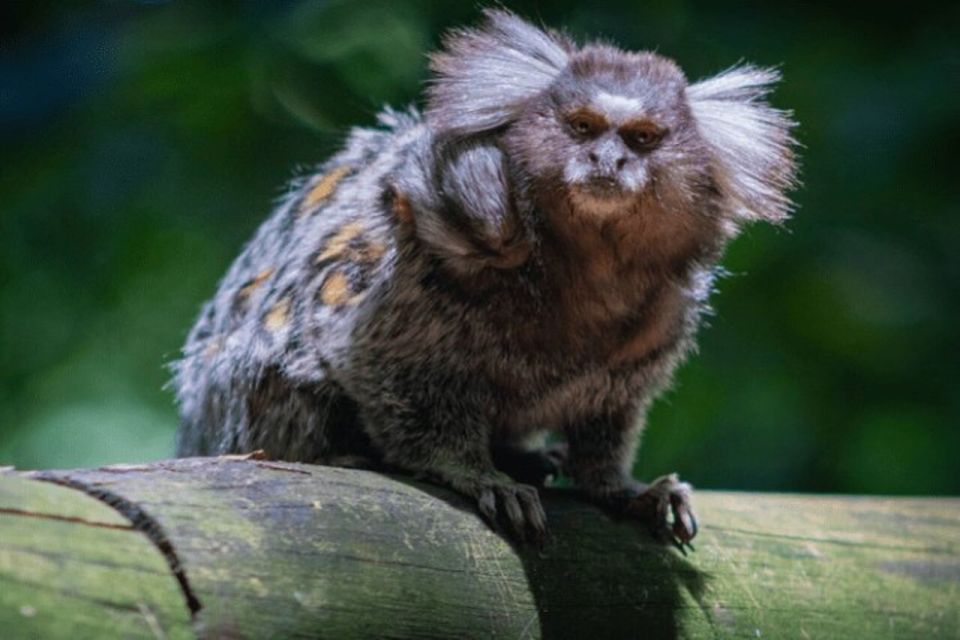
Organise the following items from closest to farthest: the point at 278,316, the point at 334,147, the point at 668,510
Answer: the point at 668,510 < the point at 278,316 < the point at 334,147

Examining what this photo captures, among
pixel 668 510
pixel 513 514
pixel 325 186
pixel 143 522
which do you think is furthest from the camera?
pixel 325 186

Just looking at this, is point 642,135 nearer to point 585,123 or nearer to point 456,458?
point 585,123

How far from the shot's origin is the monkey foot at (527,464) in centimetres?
323

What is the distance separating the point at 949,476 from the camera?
199 inches

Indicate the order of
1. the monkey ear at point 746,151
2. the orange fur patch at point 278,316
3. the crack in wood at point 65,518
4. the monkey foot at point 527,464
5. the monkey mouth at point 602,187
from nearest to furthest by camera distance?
the crack in wood at point 65,518, the monkey mouth at point 602,187, the monkey ear at point 746,151, the orange fur patch at point 278,316, the monkey foot at point 527,464

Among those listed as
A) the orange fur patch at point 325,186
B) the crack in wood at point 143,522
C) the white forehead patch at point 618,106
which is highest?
the white forehead patch at point 618,106

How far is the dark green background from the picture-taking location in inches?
184

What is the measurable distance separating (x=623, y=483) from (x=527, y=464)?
33 cm

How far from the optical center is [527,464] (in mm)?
3262

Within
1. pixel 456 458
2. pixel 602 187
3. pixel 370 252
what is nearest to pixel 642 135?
pixel 602 187


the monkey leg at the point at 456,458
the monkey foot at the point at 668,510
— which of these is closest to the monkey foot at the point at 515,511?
the monkey leg at the point at 456,458

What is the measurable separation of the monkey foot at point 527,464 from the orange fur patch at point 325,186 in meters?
0.79

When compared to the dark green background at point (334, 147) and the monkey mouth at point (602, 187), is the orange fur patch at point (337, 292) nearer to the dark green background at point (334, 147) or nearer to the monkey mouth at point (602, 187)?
the monkey mouth at point (602, 187)

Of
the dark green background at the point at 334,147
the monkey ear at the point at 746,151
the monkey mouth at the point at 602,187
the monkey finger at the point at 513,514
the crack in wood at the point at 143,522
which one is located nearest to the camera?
the crack in wood at the point at 143,522
